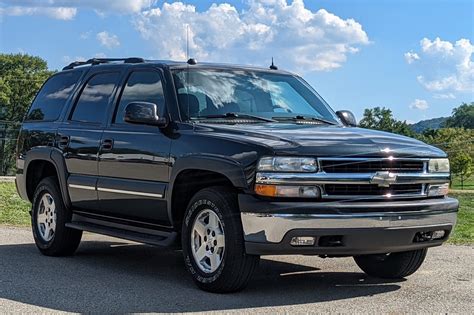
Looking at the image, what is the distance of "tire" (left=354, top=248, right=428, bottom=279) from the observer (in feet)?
21.6

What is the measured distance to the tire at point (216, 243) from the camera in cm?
559

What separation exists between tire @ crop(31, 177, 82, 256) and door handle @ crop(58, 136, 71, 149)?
0.49 meters

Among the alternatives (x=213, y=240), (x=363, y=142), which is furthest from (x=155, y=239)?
(x=363, y=142)

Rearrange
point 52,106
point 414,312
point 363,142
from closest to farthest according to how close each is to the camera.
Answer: point 414,312 → point 363,142 → point 52,106

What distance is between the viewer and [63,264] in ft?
24.8

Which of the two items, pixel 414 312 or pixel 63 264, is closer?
pixel 414 312

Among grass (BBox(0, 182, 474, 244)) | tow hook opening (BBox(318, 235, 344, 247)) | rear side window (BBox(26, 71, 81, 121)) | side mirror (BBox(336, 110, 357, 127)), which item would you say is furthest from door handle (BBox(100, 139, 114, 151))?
grass (BBox(0, 182, 474, 244))

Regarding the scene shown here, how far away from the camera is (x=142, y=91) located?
7.19 m

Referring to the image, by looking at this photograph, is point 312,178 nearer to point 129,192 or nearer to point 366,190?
point 366,190

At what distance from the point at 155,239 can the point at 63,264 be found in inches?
62.1

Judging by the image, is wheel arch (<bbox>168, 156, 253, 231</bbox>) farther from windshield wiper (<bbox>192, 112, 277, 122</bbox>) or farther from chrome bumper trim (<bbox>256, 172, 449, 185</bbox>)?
windshield wiper (<bbox>192, 112, 277, 122</bbox>)

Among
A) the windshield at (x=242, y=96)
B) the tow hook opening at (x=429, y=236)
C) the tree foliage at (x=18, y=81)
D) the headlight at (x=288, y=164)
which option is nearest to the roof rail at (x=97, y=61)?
the windshield at (x=242, y=96)

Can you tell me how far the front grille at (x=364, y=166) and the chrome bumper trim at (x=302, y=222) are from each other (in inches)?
13.8

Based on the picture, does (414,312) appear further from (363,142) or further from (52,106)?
(52,106)
